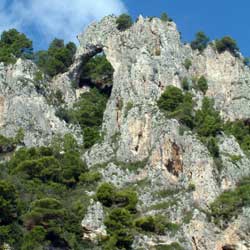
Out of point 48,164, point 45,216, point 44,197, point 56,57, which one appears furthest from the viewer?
point 56,57

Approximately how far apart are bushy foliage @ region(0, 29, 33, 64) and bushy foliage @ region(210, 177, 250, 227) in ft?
136

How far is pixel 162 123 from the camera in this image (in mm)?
83250

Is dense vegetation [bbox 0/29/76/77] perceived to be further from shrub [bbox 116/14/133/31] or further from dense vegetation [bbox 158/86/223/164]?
dense vegetation [bbox 158/86/223/164]

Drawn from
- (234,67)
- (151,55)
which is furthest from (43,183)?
(234,67)

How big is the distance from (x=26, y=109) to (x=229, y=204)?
3095 centimetres

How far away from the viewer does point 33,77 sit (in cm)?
9869

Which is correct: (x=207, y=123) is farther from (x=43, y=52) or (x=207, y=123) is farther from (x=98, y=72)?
(x=43, y=52)

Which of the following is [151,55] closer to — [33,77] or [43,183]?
[33,77]

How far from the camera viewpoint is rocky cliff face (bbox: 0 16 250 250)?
71.3 metres

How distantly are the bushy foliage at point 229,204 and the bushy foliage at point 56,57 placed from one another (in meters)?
39.1

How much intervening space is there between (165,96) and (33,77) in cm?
1911

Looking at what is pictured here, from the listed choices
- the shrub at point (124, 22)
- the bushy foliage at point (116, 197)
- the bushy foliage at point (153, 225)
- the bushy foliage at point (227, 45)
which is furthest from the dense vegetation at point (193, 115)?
the shrub at point (124, 22)

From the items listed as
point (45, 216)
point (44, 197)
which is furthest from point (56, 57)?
point (45, 216)

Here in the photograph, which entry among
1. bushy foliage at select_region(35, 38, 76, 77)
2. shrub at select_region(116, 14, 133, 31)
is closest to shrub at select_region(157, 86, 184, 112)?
shrub at select_region(116, 14, 133, 31)
